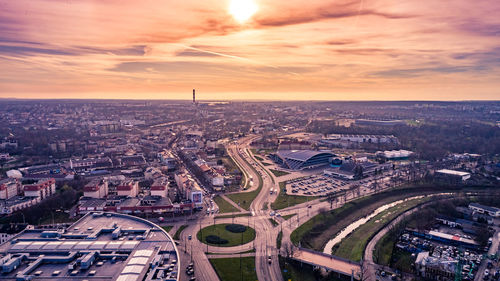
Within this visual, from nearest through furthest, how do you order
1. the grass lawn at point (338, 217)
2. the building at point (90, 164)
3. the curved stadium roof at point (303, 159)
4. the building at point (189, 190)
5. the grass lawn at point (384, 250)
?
1. the grass lawn at point (384, 250)
2. the grass lawn at point (338, 217)
3. the building at point (189, 190)
4. the building at point (90, 164)
5. the curved stadium roof at point (303, 159)

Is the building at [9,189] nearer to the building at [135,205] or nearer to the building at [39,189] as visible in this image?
the building at [39,189]

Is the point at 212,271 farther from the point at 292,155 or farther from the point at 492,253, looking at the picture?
the point at 292,155

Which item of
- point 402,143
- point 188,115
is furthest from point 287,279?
point 188,115

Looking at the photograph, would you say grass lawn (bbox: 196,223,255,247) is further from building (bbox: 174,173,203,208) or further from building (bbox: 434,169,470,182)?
building (bbox: 434,169,470,182)

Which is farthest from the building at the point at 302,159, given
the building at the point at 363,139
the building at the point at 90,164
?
Answer: the building at the point at 90,164

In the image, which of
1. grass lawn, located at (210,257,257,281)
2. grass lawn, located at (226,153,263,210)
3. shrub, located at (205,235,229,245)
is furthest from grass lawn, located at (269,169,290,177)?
grass lawn, located at (210,257,257,281)
